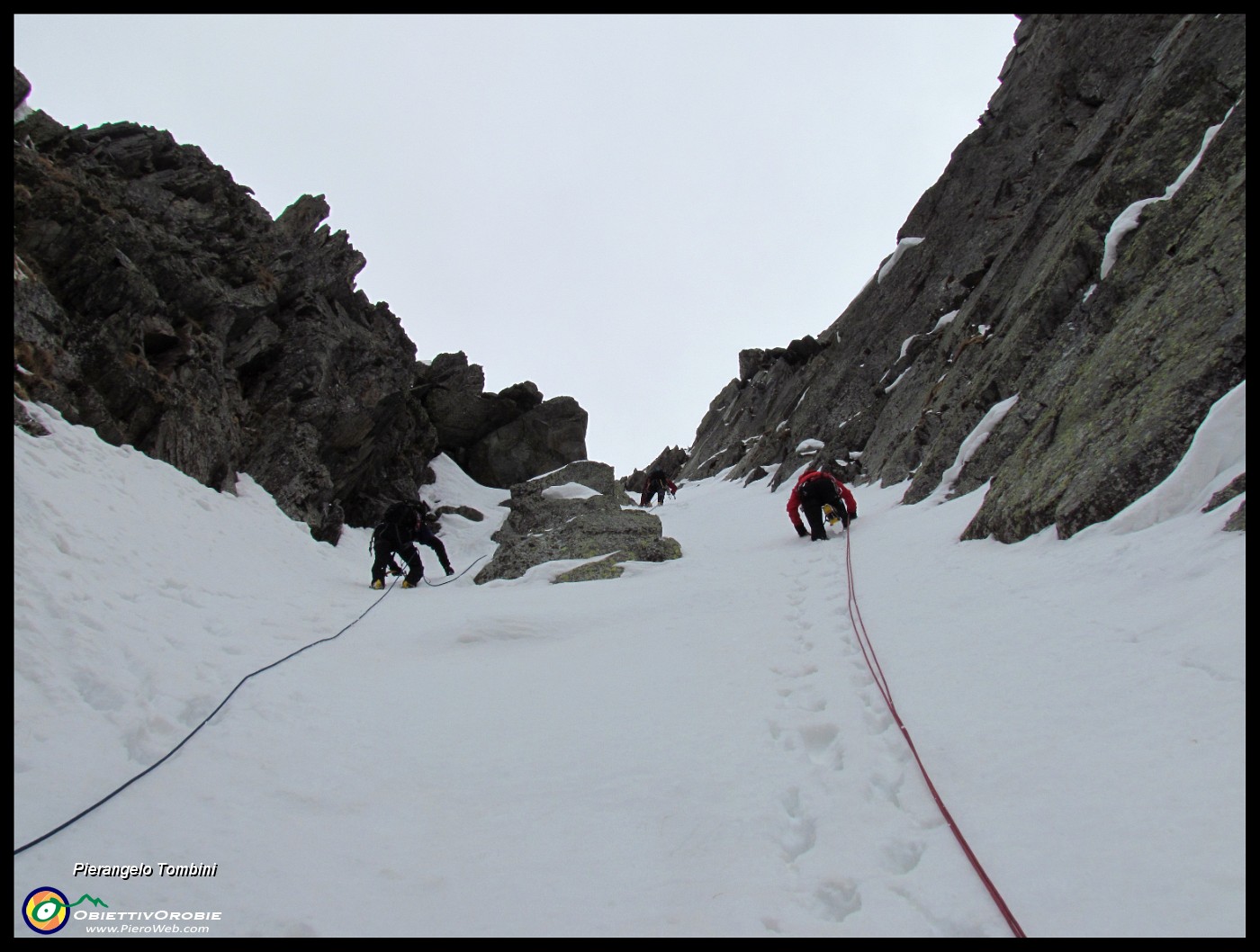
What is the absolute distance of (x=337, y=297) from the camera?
80.2ft

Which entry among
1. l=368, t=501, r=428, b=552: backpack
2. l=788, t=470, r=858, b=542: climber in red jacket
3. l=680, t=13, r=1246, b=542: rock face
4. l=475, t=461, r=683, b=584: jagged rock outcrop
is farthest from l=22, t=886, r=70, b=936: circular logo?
l=788, t=470, r=858, b=542: climber in red jacket

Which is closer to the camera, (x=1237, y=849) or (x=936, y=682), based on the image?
(x=1237, y=849)

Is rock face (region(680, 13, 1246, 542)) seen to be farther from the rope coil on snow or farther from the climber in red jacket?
the rope coil on snow

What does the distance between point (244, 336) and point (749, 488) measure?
21.0 metres

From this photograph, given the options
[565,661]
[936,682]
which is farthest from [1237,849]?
[565,661]

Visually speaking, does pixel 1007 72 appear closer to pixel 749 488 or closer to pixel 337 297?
pixel 749 488

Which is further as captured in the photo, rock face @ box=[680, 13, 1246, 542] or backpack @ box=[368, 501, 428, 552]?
backpack @ box=[368, 501, 428, 552]

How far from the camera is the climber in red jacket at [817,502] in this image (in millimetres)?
12070

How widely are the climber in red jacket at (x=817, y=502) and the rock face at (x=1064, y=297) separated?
7.63 ft

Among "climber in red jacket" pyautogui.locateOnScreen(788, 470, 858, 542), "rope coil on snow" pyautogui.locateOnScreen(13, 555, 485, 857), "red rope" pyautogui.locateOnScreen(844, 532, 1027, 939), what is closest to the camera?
"red rope" pyautogui.locateOnScreen(844, 532, 1027, 939)

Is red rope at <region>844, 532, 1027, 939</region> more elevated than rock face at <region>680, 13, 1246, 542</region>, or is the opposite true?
rock face at <region>680, 13, 1246, 542</region>

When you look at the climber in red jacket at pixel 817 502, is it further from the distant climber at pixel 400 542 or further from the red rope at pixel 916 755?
the distant climber at pixel 400 542

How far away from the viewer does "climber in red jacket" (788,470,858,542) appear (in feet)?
39.6

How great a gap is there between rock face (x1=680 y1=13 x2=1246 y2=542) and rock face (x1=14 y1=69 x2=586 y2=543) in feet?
56.0
